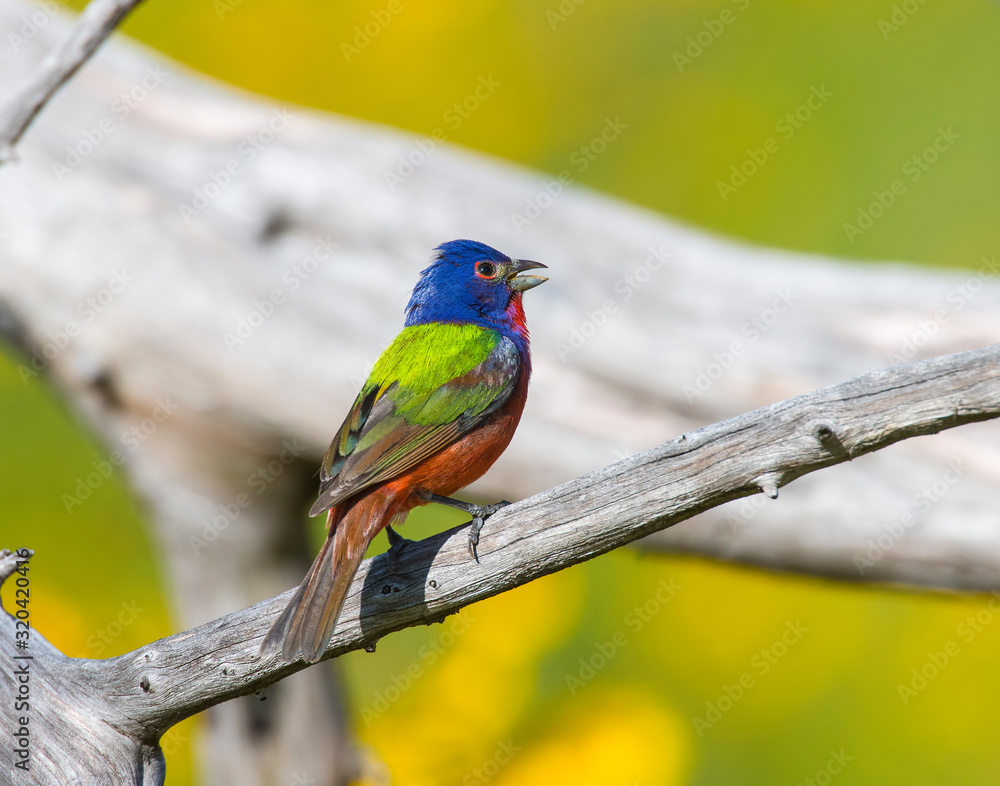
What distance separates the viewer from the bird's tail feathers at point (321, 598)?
9.07ft

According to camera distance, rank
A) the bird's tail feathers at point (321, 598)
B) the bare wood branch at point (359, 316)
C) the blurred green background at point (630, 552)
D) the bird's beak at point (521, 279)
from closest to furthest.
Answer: the bird's tail feathers at point (321, 598)
the bird's beak at point (521, 279)
the bare wood branch at point (359, 316)
the blurred green background at point (630, 552)

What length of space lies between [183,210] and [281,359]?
105 centimetres

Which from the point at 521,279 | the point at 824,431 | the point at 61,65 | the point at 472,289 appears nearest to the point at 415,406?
the point at 472,289

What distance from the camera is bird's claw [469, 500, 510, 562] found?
286cm

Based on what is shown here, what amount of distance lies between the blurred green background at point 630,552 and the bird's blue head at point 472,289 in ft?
6.72

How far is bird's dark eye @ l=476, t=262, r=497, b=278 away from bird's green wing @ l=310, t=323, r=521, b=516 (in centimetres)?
37

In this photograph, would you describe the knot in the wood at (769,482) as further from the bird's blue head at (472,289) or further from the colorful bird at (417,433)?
the bird's blue head at (472,289)

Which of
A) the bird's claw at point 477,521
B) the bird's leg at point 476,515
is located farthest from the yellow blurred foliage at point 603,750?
the bird's claw at point 477,521

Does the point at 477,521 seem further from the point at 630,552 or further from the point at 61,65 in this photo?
the point at 630,552

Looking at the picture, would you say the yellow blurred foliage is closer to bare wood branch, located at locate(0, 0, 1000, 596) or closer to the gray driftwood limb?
bare wood branch, located at locate(0, 0, 1000, 596)

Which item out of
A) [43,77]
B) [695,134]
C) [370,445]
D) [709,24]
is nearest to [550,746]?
[370,445]

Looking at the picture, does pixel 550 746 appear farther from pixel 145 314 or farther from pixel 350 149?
pixel 350 149

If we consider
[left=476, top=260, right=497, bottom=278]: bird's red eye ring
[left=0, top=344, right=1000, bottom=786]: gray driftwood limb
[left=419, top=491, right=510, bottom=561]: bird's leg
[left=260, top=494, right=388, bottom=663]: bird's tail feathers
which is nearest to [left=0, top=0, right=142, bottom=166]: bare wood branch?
[left=476, top=260, right=497, bottom=278]: bird's red eye ring

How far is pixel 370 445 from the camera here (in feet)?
10.6
